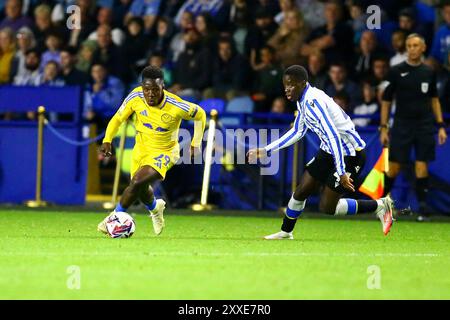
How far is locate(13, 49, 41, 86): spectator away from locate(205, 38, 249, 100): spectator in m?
3.44

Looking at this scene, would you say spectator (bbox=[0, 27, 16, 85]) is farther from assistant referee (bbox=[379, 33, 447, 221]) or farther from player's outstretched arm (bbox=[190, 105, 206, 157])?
player's outstretched arm (bbox=[190, 105, 206, 157])

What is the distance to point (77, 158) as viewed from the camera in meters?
21.7

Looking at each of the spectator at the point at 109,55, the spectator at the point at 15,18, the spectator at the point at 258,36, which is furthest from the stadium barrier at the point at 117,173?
the spectator at the point at 15,18

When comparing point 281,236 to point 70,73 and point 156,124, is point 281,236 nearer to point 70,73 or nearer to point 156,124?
point 156,124

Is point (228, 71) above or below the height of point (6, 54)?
below

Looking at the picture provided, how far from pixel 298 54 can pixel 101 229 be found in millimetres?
8178

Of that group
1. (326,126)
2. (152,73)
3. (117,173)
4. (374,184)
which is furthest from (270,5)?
(326,126)

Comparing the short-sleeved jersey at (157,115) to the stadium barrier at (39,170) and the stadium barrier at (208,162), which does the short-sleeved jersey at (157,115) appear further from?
the stadium barrier at (39,170)

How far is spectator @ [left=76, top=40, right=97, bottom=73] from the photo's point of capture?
76.0ft

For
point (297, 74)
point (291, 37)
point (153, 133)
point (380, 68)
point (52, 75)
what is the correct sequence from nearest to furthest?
point (297, 74) < point (153, 133) < point (380, 68) < point (291, 37) < point (52, 75)

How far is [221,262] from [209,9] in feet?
41.4

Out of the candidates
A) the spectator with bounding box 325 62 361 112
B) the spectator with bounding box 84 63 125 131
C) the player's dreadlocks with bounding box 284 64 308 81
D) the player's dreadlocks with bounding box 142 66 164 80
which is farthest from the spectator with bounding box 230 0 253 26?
the player's dreadlocks with bounding box 284 64 308 81

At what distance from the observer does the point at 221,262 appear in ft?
37.5

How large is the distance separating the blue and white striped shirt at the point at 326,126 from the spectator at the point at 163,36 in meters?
9.53
